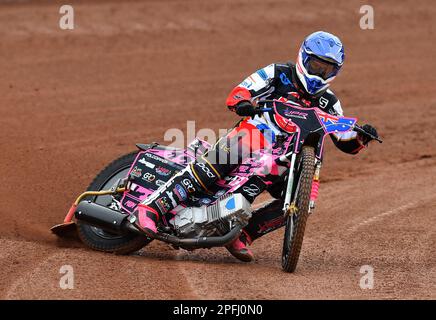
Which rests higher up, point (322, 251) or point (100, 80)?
point (100, 80)

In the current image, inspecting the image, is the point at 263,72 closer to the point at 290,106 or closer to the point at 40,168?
the point at 290,106

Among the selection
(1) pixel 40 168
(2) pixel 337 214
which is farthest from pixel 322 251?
(1) pixel 40 168

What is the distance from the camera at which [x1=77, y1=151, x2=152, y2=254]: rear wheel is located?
9.06 meters

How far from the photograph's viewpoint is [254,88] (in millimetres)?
8852

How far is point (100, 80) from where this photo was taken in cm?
1712

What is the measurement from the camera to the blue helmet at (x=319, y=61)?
8.67 metres

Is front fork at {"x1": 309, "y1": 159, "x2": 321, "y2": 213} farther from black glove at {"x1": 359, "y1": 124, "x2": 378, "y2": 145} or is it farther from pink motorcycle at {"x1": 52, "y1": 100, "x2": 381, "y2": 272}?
black glove at {"x1": 359, "y1": 124, "x2": 378, "y2": 145}

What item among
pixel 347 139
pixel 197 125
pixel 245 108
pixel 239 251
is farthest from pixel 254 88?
pixel 197 125

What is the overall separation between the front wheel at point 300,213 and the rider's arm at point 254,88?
81cm

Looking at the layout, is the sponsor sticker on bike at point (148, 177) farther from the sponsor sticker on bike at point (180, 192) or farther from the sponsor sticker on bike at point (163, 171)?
the sponsor sticker on bike at point (180, 192)

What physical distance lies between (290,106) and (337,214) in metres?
2.64

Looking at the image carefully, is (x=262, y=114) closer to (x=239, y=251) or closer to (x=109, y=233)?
(x=239, y=251)

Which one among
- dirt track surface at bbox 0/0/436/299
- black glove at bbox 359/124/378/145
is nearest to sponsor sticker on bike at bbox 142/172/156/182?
dirt track surface at bbox 0/0/436/299

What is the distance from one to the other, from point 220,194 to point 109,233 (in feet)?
3.92
